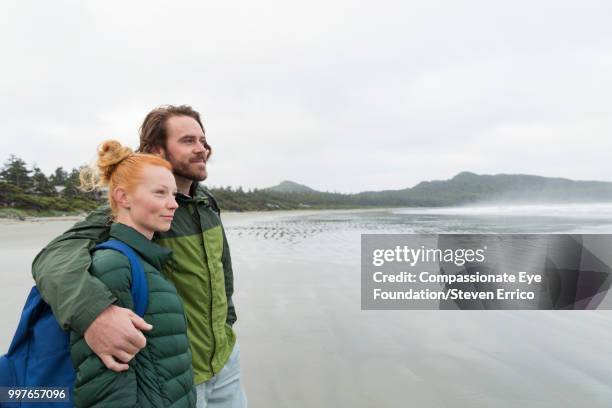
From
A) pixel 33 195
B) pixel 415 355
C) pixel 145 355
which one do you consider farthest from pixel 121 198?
pixel 33 195

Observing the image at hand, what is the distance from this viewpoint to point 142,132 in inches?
80.7

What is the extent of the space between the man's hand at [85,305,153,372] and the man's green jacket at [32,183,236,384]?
2.2 inches

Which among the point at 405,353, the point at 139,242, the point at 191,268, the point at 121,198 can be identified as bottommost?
the point at 405,353

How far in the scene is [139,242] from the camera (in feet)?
5.15

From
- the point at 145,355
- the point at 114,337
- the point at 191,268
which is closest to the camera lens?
the point at 114,337

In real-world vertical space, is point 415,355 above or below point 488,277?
below

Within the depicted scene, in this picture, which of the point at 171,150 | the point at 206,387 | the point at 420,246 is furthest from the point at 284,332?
the point at 420,246

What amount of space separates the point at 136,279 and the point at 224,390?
947mm

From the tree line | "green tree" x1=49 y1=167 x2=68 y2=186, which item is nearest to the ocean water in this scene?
the tree line

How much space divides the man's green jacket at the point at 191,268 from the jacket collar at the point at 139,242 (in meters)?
0.09

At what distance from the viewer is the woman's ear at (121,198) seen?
1.63 metres

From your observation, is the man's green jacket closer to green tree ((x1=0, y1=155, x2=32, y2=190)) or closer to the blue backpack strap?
the blue backpack strap

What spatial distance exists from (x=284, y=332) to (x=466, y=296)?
350 centimetres

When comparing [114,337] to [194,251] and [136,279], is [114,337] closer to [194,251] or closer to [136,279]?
[136,279]
